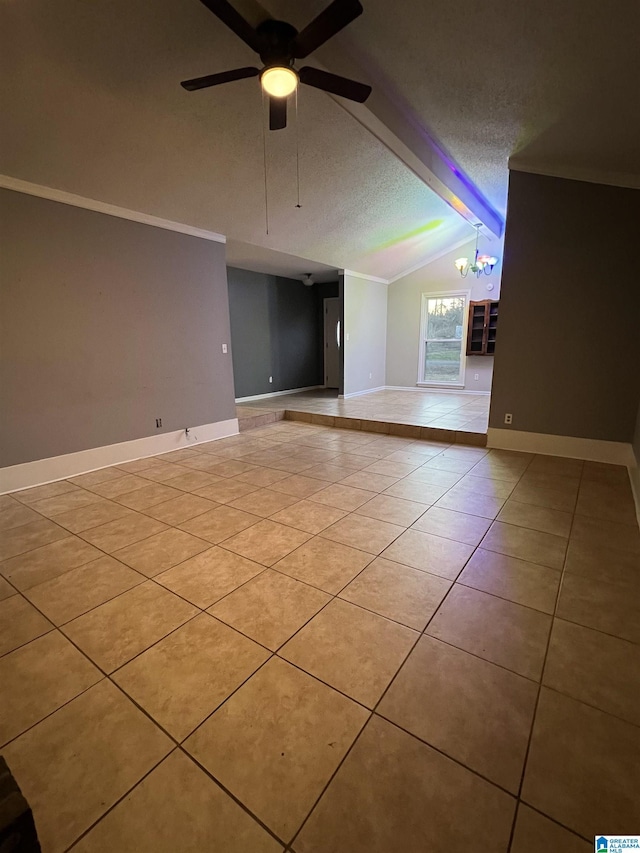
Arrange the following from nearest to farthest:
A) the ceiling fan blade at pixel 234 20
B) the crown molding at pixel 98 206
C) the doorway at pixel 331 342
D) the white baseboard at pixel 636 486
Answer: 1. the ceiling fan blade at pixel 234 20
2. the white baseboard at pixel 636 486
3. the crown molding at pixel 98 206
4. the doorway at pixel 331 342

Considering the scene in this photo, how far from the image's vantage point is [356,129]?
3.30m

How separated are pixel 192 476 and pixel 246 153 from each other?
2877 millimetres

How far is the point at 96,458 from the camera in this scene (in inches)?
151

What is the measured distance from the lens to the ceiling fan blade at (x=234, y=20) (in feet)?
5.24

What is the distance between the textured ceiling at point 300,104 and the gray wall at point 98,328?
0.34 meters

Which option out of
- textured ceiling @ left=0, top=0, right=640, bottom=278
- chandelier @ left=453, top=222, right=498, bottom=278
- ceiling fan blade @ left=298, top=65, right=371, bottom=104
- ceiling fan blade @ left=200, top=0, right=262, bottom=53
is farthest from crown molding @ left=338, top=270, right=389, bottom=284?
ceiling fan blade @ left=200, top=0, right=262, bottom=53

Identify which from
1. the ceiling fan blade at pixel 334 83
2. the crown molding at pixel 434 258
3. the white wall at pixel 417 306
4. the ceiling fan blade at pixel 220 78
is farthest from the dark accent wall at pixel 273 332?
the ceiling fan blade at pixel 334 83

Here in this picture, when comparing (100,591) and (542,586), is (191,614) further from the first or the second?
(542,586)

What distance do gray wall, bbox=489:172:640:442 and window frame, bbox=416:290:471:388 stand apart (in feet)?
11.8

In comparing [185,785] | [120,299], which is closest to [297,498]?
[185,785]

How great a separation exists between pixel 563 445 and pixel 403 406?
8.87 feet

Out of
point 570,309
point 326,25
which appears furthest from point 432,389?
point 326,25

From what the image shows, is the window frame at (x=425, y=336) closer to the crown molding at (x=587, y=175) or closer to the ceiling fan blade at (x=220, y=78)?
the crown molding at (x=587, y=175)

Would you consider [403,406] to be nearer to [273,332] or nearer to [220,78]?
[273,332]
